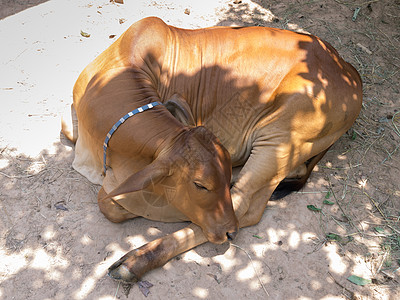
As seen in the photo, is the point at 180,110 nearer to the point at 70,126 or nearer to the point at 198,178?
the point at 198,178

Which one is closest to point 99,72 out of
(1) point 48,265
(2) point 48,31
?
(1) point 48,265

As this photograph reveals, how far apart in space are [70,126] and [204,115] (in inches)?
51.5

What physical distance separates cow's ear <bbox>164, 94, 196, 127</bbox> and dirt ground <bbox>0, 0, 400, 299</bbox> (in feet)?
2.87

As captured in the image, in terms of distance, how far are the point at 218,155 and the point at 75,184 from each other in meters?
1.54

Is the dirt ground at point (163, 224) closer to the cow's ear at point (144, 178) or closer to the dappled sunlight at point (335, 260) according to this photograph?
the dappled sunlight at point (335, 260)

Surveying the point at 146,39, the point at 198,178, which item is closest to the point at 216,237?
the point at 198,178

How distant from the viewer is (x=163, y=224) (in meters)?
3.61

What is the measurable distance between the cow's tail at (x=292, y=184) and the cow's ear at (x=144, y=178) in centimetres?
132

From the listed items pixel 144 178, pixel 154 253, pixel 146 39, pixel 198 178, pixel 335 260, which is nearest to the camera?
pixel 144 178

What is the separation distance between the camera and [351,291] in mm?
3262

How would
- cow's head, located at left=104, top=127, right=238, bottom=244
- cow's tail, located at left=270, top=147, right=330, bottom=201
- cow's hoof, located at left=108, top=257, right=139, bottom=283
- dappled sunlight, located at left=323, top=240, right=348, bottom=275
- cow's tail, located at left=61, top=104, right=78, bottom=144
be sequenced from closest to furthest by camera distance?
cow's head, located at left=104, top=127, right=238, bottom=244 → cow's hoof, located at left=108, top=257, right=139, bottom=283 → dappled sunlight, located at left=323, top=240, right=348, bottom=275 → cow's tail, located at left=270, top=147, right=330, bottom=201 → cow's tail, located at left=61, top=104, right=78, bottom=144

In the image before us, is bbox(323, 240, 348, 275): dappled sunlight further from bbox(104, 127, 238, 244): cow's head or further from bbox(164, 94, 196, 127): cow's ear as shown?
bbox(164, 94, 196, 127): cow's ear

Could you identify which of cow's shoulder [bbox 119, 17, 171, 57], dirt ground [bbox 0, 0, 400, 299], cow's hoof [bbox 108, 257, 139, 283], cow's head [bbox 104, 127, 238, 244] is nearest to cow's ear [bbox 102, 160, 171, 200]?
cow's head [bbox 104, 127, 238, 244]

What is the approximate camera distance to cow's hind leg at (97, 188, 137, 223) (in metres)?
3.47
